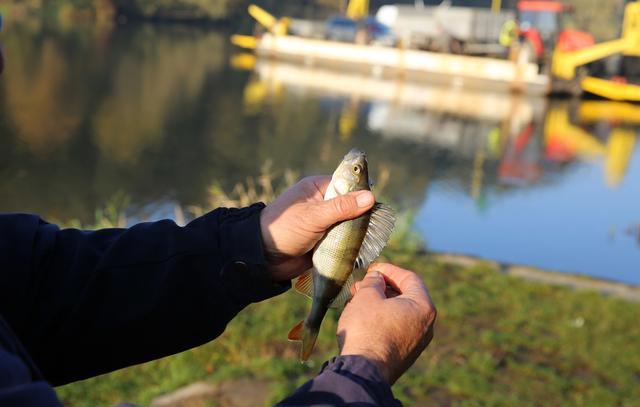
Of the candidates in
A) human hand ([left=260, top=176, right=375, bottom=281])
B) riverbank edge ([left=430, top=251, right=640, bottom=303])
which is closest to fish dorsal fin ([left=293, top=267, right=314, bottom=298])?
human hand ([left=260, top=176, right=375, bottom=281])

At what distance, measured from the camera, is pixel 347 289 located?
2240mm

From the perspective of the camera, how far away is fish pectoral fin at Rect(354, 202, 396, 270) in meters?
2.22

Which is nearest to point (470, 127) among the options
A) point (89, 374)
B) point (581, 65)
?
point (581, 65)

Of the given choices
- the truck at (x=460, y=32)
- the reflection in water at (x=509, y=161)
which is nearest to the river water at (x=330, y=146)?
the reflection in water at (x=509, y=161)

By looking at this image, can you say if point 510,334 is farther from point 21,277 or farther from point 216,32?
point 216,32

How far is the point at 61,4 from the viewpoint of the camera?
4403 centimetres

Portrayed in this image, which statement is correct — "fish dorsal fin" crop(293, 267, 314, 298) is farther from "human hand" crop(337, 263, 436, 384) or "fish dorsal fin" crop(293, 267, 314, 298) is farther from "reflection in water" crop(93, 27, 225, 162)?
"reflection in water" crop(93, 27, 225, 162)

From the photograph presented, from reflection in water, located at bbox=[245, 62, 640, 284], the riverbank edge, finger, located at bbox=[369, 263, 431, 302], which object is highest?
finger, located at bbox=[369, 263, 431, 302]

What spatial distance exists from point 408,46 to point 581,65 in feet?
26.8

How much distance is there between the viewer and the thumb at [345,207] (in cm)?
212

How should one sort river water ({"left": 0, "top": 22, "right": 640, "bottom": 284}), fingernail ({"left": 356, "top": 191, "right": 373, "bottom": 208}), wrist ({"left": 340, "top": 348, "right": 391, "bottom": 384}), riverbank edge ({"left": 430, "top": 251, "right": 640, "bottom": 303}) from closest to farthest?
wrist ({"left": 340, "top": 348, "right": 391, "bottom": 384}), fingernail ({"left": 356, "top": 191, "right": 373, "bottom": 208}), riverbank edge ({"left": 430, "top": 251, "right": 640, "bottom": 303}), river water ({"left": 0, "top": 22, "right": 640, "bottom": 284})

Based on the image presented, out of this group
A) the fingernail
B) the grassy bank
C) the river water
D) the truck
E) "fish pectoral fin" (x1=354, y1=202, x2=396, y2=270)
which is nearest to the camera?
the fingernail

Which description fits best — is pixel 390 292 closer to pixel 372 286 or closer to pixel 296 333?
pixel 372 286

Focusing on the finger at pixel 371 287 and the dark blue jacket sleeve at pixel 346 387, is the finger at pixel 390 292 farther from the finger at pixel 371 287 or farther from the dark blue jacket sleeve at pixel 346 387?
the dark blue jacket sleeve at pixel 346 387
